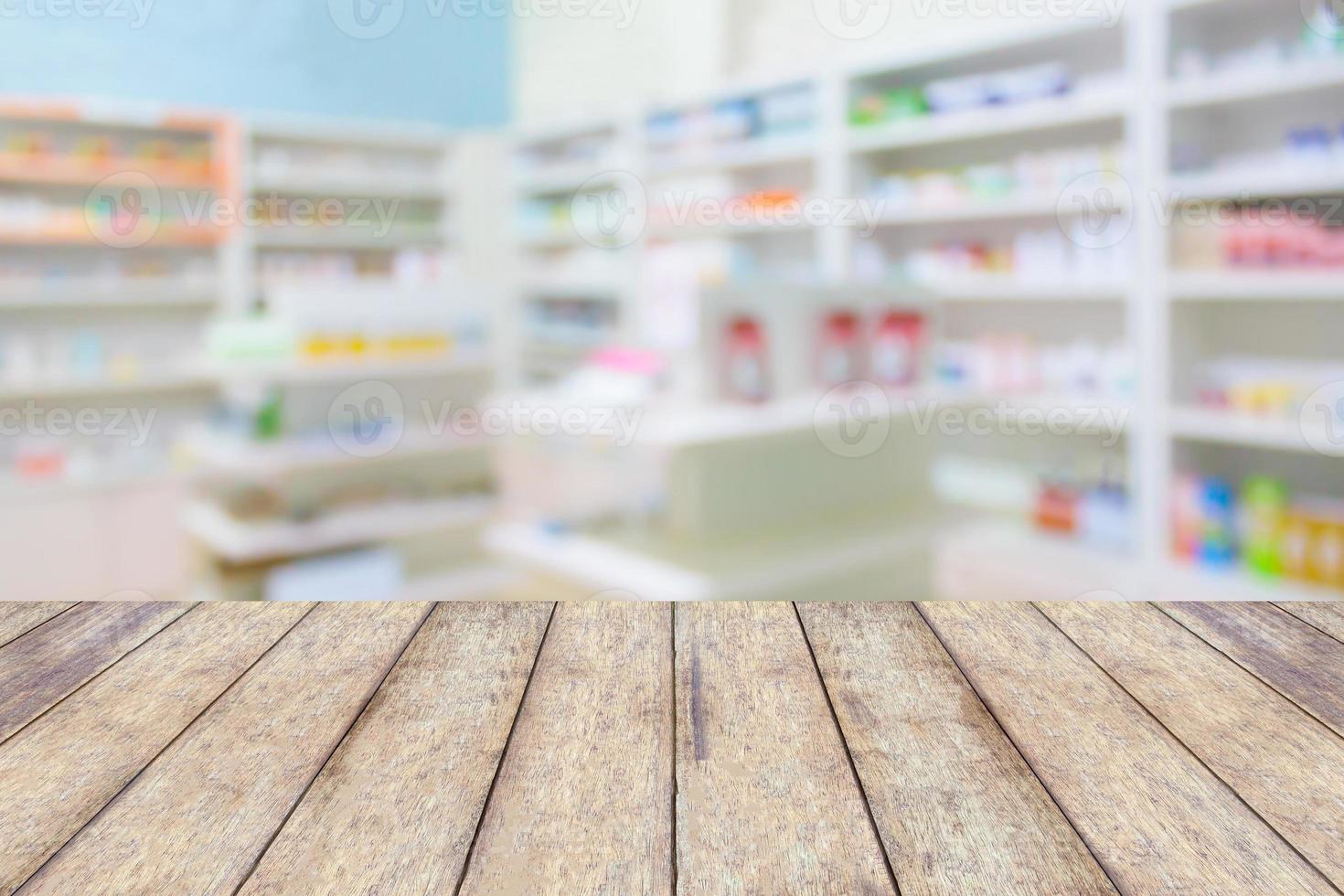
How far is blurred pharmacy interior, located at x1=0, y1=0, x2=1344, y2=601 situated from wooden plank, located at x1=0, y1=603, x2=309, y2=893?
84 cm

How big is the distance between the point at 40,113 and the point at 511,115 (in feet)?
4.91

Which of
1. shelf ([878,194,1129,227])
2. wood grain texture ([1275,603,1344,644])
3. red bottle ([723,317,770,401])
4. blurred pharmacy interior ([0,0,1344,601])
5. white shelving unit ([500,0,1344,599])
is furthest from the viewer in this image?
shelf ([878,194,1129,227])

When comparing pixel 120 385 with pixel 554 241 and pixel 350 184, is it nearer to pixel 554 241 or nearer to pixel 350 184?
pixel 350 184

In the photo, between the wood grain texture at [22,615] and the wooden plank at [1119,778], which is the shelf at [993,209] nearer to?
the wooden plank at [1119,778]

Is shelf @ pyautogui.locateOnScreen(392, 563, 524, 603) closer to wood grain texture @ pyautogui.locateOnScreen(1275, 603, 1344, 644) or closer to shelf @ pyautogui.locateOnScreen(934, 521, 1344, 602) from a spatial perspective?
shelf @ pyautogui.locateOnScreen(934, 521, 1344, 602)

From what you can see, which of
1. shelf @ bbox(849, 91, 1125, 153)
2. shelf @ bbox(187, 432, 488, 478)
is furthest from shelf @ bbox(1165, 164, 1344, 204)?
shelf @ bbox(187, 432, 488, 478)

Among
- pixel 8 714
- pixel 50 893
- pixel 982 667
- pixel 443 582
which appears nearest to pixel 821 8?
pixel 443 582

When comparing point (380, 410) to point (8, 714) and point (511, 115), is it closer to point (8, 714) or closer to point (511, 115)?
point (511, 115)

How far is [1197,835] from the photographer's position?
0.80 m

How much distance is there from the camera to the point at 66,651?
1305mm

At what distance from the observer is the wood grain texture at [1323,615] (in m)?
1.37

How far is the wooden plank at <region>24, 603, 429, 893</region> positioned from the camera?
0.76 metres

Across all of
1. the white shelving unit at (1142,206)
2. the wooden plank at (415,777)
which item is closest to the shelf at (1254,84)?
the white shelving unit at (1142,206)

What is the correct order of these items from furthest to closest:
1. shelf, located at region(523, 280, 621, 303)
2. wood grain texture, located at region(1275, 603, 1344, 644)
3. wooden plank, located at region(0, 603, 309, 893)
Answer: shelf, located at region(523, 280, 621, 303)
wood grain texture, located at region(1275, 603, 1344, 644)
wooden plank, located at region(0, 603, 309, 893)
